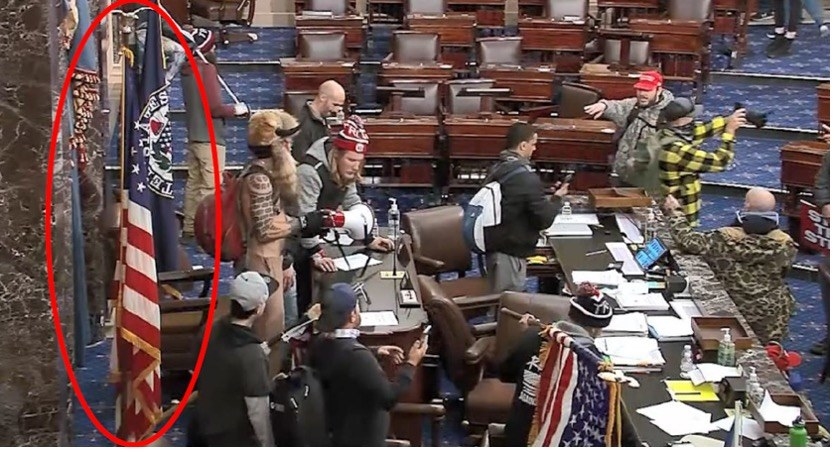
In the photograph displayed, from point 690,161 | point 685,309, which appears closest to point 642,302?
point 685,309

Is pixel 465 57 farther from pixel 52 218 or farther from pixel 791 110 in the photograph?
pixel 52 218

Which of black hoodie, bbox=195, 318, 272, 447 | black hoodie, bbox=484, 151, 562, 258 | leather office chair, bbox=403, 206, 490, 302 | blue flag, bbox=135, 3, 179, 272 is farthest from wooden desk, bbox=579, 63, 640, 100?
black hoodie, bbox=195, 318, 272, 447

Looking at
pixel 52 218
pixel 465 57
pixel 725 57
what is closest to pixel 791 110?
pixel 725 57

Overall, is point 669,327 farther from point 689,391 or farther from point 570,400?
point 570,400

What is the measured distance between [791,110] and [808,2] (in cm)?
156

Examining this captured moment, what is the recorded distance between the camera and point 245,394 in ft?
17.6

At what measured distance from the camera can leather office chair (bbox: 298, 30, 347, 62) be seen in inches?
449

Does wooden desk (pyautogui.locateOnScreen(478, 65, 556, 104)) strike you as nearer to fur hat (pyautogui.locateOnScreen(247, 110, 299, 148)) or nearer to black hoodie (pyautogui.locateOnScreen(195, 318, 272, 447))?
fur hat (pyautogui.locateOnScreen(247, 110, 299, 148))

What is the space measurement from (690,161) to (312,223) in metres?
2.35

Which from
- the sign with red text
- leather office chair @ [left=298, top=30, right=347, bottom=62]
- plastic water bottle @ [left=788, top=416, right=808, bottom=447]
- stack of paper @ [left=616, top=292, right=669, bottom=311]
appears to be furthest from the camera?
leather office chair @ [left=298, top=30, right=347, bottom=62]

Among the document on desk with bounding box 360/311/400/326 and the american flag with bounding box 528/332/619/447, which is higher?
the american flag with bounding box 528/332/619/447

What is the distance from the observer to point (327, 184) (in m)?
7.32

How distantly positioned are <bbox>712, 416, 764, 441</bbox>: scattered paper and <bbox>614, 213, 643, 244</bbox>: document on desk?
7.17 feet

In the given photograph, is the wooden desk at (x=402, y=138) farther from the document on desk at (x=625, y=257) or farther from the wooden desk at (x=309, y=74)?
the document on desk at (x=625, y=257)
